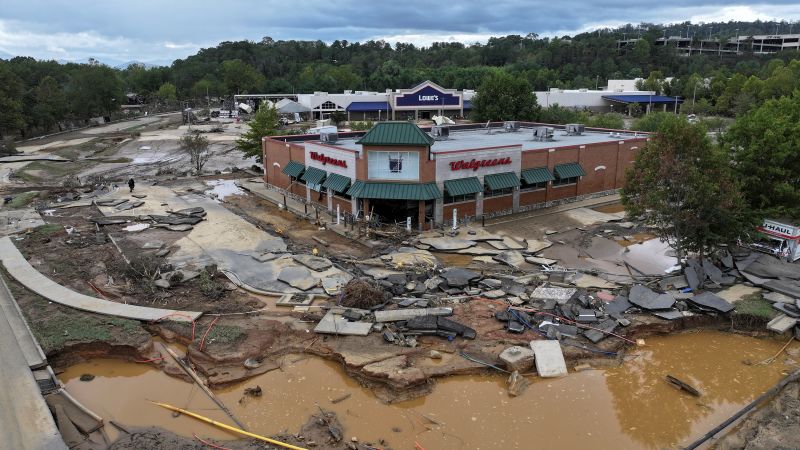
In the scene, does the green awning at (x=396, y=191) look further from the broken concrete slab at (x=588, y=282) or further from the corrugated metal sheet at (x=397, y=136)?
the broken concrete slab at (x=588, y=282)

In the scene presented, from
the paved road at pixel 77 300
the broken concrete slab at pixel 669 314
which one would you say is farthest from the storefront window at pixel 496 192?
the paved road at pixel 77 300

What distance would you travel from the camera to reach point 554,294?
22.3 metres

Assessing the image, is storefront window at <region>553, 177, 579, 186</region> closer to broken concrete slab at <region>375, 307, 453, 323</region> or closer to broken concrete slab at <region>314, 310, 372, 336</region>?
broken concrete slab at <region>375, 307, 453, 323</region>

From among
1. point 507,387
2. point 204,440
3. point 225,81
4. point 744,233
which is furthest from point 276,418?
point 225,81

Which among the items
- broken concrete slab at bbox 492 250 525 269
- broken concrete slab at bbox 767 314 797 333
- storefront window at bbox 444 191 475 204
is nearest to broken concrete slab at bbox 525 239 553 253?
broken concrete slab at bbox 492 250 525 269

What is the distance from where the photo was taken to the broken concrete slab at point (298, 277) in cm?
2395

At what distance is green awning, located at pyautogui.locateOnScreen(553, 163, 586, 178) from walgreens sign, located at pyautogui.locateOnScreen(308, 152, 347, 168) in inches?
604

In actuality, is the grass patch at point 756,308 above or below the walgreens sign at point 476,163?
below

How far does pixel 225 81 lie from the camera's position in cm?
13888

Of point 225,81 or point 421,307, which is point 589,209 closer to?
point 421,307

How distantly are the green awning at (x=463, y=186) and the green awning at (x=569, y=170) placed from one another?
7601 millimetres

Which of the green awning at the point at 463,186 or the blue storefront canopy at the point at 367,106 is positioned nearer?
the green awning at the point at 463,186

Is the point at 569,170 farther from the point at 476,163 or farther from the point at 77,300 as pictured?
the point at 77,300

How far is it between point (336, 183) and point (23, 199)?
87.0 feet
